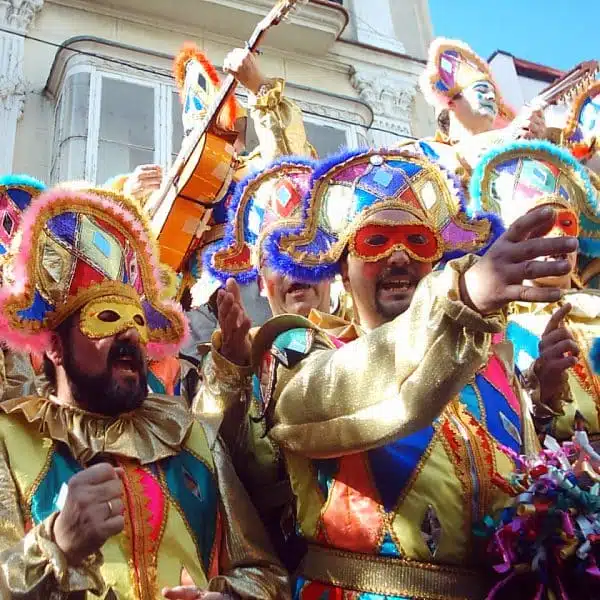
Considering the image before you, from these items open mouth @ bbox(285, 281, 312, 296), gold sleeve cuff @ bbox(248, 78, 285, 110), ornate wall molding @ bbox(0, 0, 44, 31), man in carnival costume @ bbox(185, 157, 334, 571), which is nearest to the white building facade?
ornate wall molding @ bbox(0, 0, 44, 31)

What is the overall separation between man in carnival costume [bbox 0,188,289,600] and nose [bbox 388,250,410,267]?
0.70 meters

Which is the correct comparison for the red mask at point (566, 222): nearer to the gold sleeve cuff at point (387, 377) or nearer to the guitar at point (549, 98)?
the guitar at point (549, 98)

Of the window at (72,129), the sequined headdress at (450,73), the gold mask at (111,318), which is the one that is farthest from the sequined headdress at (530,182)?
the window at (72,129)

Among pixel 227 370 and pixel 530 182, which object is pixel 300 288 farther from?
pixel 530 182

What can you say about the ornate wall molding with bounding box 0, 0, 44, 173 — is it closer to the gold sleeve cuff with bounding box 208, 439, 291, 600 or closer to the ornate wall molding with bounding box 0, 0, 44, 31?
the ornate wall molding with bounding box 0, 0, 44, 31

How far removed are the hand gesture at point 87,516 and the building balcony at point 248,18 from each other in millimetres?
6163

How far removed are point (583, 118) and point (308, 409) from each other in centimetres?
311

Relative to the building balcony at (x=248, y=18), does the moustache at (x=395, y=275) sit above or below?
below

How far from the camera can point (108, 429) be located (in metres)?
2.35

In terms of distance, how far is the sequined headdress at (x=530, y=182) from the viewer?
3453 mm

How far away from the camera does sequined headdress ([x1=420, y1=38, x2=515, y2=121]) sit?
4984 mm

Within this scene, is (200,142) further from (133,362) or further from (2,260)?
(133,362)

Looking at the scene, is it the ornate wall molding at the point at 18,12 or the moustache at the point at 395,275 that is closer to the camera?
the moustache at the point at 395,275

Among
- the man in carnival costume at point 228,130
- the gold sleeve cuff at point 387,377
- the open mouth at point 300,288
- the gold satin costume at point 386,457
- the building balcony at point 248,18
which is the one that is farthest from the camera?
the building balcony at point 248,18
